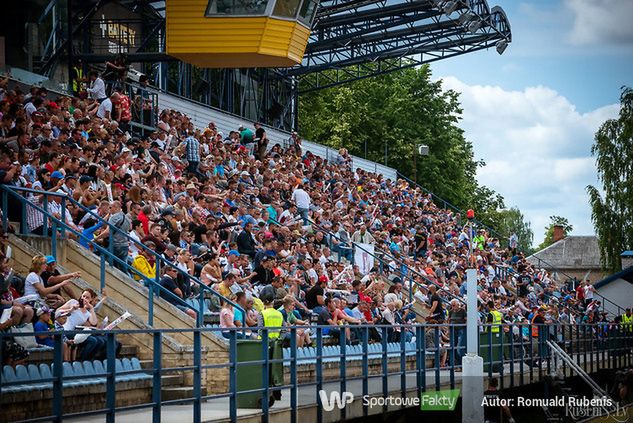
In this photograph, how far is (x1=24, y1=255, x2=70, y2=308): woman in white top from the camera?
15711mm

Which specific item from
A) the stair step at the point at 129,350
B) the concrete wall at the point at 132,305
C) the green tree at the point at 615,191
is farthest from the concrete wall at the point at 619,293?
the stair step at the point at 129,350

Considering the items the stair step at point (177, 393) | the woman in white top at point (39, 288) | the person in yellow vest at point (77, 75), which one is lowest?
the stair step at point (177, 393)

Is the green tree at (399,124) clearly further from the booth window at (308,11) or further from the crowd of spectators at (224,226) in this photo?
the booth window at (308,11)

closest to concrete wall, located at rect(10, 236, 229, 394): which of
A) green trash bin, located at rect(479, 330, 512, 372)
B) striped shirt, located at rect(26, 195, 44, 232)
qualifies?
striped shirt, located at rect(26, 195, 44, 232)

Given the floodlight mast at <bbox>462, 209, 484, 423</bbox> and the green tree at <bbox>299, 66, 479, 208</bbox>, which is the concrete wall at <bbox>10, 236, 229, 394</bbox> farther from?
the green tree at <bbox>299, 66, 479, 208</bbox>

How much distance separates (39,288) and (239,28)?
20.3 m

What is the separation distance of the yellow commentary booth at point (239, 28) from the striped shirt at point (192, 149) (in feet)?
21.5

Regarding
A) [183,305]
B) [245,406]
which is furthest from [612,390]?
[245,406]

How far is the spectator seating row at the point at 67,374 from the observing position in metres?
11.4

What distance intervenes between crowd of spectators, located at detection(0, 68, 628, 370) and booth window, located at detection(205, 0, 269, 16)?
365 cm

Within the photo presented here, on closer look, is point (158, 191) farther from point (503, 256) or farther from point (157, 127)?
point (503, 256)

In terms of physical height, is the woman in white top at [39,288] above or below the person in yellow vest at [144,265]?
below

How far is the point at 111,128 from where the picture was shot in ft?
85.0

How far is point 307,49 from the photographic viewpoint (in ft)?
166
